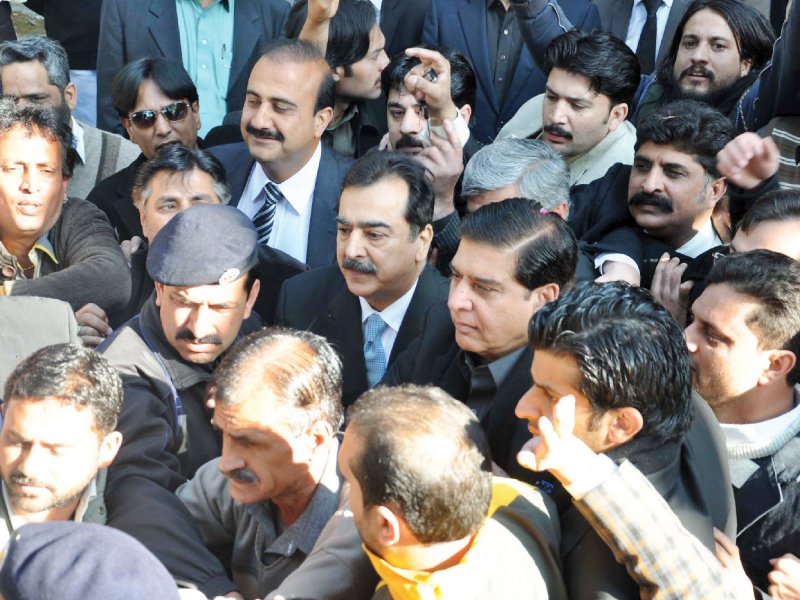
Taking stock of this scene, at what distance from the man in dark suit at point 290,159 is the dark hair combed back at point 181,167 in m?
0.32

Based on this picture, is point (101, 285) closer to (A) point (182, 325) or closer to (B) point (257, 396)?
(A) point (182, 325)

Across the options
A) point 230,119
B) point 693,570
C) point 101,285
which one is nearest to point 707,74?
point 230,119

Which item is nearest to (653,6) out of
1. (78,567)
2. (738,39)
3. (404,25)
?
(738,39)

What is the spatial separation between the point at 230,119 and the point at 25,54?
98cm

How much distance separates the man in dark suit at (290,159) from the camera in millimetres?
4504

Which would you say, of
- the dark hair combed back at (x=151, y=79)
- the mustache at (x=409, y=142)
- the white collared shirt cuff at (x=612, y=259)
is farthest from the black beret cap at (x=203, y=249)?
the dark hair combed back at (x=151, y=79)

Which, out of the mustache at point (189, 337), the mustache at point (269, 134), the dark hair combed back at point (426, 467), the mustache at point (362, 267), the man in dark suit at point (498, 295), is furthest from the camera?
the mustache at point (269, 134)

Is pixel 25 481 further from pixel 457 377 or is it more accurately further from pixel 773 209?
pixel 773 209

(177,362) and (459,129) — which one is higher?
(459,129)

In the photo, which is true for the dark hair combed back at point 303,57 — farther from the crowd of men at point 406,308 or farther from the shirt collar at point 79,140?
the shirt collar at point 79,140

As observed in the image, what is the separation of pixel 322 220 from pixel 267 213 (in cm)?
25

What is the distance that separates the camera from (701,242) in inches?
161

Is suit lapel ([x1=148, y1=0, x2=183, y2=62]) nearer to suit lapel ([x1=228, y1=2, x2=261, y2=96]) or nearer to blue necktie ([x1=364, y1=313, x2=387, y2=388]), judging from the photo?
suit lapel ([x1=228, y1=2, x2=261, y2=96])

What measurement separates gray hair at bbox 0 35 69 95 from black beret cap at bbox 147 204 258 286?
6.39ft
